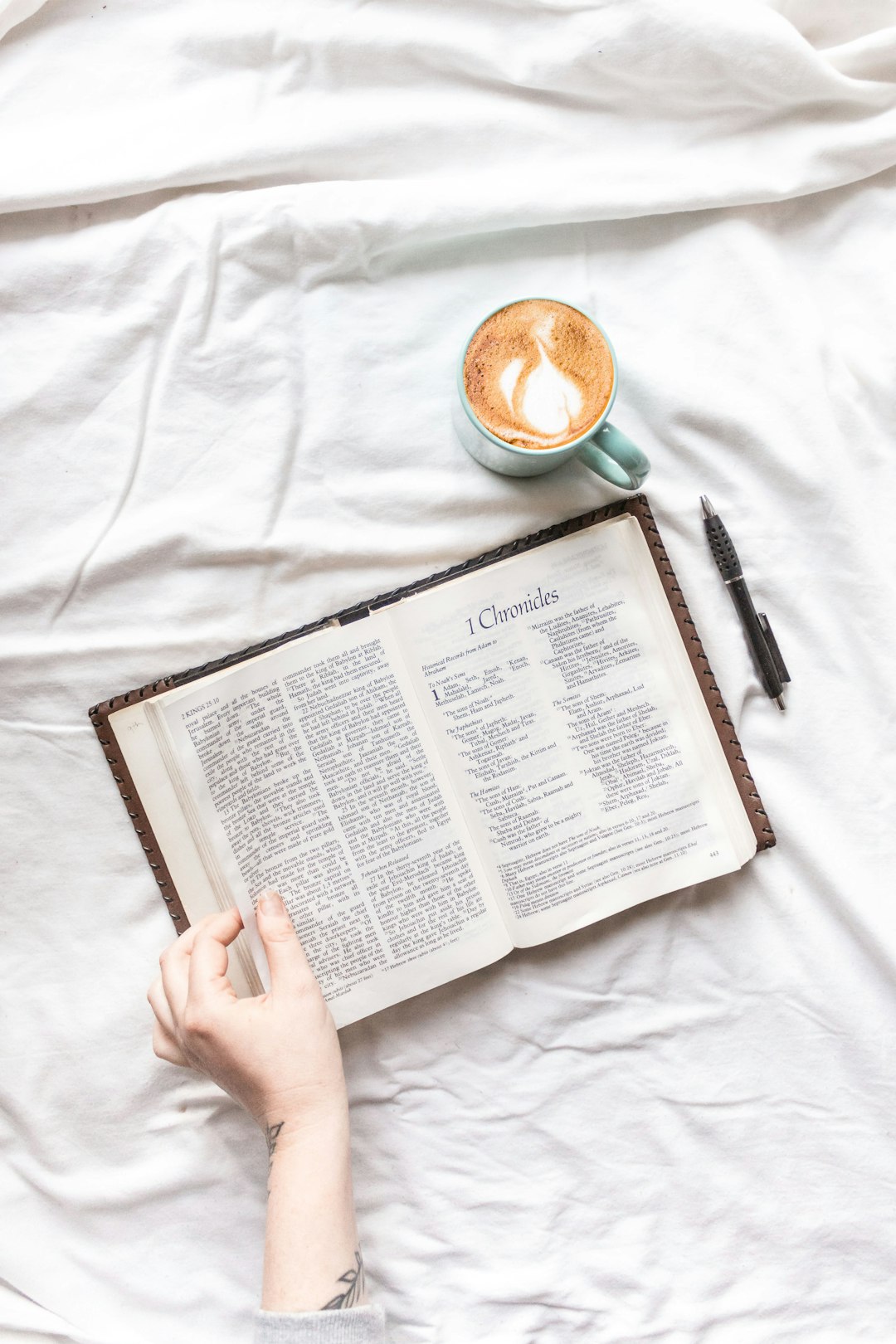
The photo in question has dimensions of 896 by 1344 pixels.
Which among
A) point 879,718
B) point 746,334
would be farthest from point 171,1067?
point 746,334

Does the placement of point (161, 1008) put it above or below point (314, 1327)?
above

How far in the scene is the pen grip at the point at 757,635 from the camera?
28.3 inches

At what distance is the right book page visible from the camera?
2.29ft

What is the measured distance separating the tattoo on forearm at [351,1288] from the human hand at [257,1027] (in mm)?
97

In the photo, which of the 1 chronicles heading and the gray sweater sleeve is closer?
the gray sweater sleeve

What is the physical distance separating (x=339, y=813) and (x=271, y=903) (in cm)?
8

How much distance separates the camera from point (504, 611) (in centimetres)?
70

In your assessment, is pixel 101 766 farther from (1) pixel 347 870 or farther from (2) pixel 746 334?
(2) pixel 746 334

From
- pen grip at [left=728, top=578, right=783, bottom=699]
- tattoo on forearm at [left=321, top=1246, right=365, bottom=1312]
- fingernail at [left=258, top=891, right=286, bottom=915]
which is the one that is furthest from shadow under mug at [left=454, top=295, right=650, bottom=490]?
tattoo on forearm at [left=321, top=1246, right=365, bottom=1312]

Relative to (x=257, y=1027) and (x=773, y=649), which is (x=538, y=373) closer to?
(x=773, y=649)

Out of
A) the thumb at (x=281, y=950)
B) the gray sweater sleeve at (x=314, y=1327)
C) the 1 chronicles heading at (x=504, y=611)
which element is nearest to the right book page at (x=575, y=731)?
the 1 chronicles heading at (x=504, y=611)

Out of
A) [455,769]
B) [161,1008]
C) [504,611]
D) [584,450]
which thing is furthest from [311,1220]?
[584,450]

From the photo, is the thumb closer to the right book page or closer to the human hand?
the human hand

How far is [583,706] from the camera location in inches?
27.8
